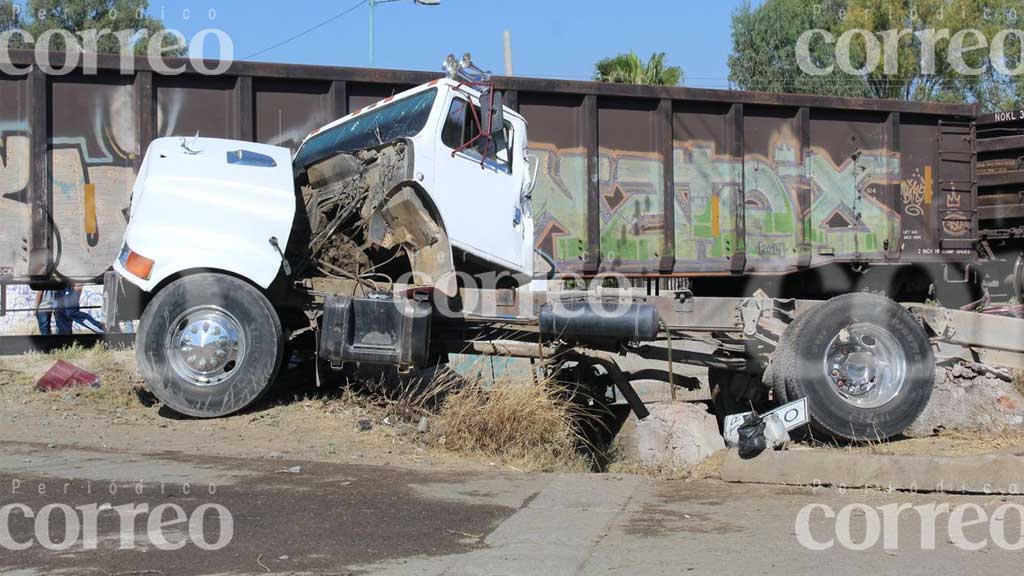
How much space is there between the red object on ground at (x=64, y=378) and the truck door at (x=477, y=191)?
11.0 feet

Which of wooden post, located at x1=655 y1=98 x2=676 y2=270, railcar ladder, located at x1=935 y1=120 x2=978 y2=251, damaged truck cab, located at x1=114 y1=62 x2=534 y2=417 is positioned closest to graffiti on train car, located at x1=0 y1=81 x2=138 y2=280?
damaged truck cab, located at x1=114 y1=62 x2=534 y2=417

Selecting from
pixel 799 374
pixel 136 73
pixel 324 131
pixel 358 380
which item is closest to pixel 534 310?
pixel 358 380

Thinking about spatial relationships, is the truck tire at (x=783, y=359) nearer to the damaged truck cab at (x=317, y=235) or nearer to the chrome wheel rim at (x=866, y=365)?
the chrome wheel rim at (x=866, y=365)

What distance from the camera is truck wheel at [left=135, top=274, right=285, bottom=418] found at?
7152 mm

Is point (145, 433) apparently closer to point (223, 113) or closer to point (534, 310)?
point (534, 310)

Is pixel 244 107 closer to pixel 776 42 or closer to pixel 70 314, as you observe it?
pixel 70 314

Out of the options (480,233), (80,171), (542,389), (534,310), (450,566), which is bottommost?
(450,566)

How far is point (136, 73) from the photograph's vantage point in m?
9.98

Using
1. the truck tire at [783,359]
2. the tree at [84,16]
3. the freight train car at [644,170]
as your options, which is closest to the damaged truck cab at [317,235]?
the freight train car at [644,170]

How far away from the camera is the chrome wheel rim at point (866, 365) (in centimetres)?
695

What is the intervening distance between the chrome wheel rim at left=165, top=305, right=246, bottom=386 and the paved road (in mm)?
878

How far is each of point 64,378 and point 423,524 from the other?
15.0 ft

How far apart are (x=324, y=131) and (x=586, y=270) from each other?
3792 mm
